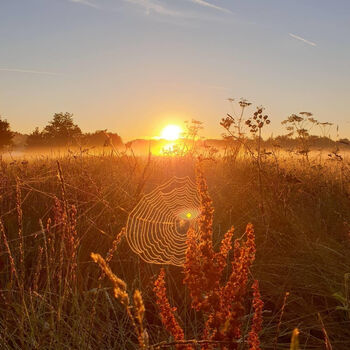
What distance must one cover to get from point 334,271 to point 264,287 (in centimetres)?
51

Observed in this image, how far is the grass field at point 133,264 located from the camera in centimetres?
230

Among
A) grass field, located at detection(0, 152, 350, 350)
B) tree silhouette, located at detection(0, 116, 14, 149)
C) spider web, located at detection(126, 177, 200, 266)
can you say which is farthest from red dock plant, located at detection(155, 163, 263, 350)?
tree silhouette, located at detection(0, 116, 14, 149)

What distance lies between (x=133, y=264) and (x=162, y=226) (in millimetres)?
823

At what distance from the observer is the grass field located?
90.4 inches

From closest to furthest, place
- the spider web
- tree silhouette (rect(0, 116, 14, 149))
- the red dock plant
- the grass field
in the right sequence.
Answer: the red dock plant
the grass field
the spider web
tree silhouette (rect(0, 116, 14, 149))

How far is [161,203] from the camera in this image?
15.2 ft

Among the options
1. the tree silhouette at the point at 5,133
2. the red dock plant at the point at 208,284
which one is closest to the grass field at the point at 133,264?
the red dock plant at the point at 208,284

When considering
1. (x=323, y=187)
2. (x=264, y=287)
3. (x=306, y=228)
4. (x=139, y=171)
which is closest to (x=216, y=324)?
(x=264, y=287)

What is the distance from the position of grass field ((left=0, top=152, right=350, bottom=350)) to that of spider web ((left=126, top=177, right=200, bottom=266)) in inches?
4.1

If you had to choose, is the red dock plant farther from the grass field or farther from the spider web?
the spider web

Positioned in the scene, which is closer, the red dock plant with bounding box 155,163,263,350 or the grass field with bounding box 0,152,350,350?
the red dock plant with bounding box 155,163,263,350

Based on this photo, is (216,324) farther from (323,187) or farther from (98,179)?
(323,187)

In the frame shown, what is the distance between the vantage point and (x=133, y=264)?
375 centimetres

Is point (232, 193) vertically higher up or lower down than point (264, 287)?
→ higher up
